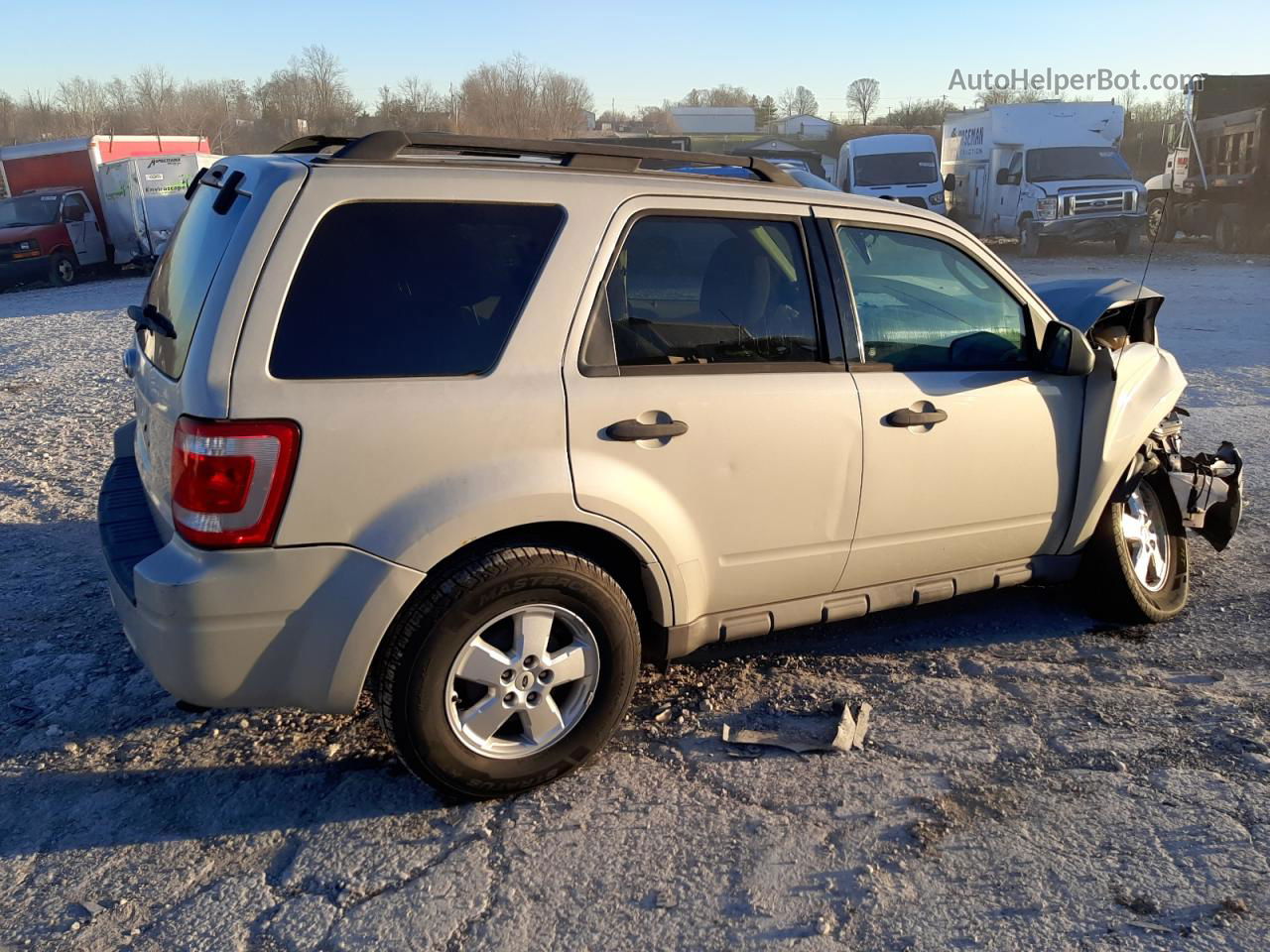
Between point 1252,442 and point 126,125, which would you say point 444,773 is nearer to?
point 1252,442

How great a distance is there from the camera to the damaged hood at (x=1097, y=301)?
4.47 metres

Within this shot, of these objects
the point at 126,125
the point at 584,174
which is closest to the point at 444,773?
the point at 584,174

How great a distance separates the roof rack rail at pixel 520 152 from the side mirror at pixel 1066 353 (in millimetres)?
1182

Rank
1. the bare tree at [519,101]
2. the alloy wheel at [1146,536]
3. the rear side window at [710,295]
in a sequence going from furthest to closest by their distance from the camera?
the bare tree at [519,101]
the alloy wheel at [1146,536]
the rear side window at [710,295]

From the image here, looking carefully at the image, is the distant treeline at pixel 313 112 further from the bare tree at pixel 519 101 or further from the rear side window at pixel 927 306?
the rear side window at pixel 927 306

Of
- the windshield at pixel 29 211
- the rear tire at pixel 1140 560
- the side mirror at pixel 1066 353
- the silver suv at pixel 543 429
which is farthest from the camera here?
the windshield at pixel 29 211

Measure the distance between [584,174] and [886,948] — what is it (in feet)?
7.75

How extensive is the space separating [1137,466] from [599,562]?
2.51 metres

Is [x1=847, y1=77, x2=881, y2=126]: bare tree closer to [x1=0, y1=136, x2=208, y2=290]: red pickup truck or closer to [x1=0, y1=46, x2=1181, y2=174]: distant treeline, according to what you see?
[x1=0, y1=46, x2=1181, y2=174]: distant treeline

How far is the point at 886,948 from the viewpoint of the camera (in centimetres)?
259

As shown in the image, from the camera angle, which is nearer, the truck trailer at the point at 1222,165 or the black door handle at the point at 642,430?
the black door handle at the point at 642,430

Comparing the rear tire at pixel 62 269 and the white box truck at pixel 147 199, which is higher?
the white box truck at pixel 147 199

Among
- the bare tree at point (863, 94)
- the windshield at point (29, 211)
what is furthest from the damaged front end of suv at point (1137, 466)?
the bare tree at point (863, 94)

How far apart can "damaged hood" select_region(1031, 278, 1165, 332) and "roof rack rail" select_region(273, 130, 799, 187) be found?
162 centimetres
